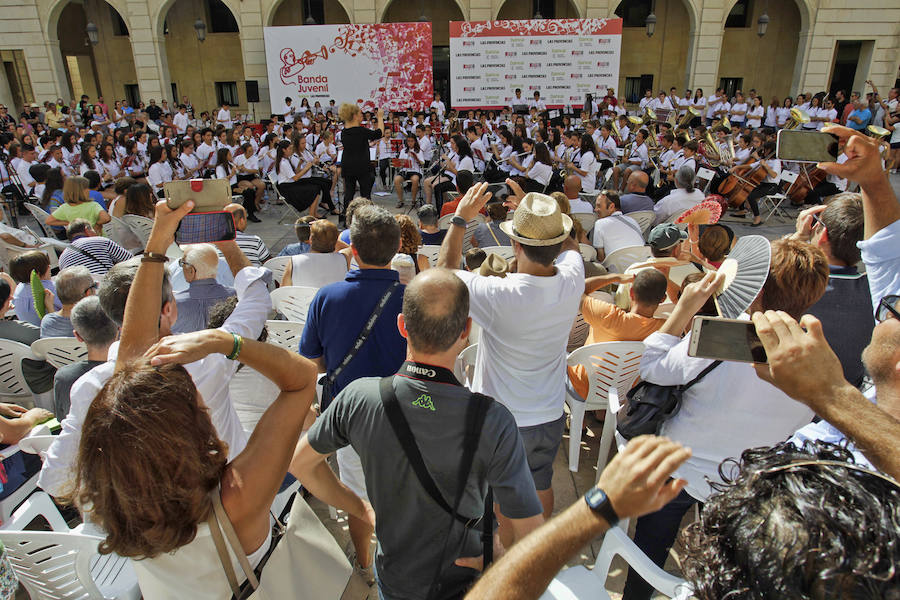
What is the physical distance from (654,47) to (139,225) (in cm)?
2281

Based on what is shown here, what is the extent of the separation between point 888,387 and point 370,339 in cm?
188

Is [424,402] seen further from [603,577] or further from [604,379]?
[604,379]

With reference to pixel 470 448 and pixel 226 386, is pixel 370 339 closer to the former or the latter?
pixel 226 386

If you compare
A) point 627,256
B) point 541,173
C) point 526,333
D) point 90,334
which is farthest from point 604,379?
point 541,173

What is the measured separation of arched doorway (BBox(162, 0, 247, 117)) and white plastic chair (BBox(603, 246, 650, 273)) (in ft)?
75.8

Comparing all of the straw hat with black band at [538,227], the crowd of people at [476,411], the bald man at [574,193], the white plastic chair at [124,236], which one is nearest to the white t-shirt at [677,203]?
the bald man at [574,193]

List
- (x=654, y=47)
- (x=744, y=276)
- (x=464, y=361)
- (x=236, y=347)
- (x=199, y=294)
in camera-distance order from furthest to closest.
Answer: (x=654, y=47) < (x=464, y=361) < (x=199, y=294) < (x=744, y=276) < (x=236, y=347)

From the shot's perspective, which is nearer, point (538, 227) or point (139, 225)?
point (538, 227)

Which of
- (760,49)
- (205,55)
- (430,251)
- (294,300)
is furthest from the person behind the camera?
(205,55)

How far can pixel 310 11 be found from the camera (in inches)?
867

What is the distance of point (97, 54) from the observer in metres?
23.3

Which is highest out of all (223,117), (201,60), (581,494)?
(201,60)

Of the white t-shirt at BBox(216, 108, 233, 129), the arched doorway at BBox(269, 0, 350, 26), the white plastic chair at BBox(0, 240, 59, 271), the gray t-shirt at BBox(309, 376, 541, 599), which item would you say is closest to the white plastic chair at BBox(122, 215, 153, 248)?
the white plastic chair at BBox(0, 240, 59, 271)

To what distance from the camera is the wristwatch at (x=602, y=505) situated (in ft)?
3.25
